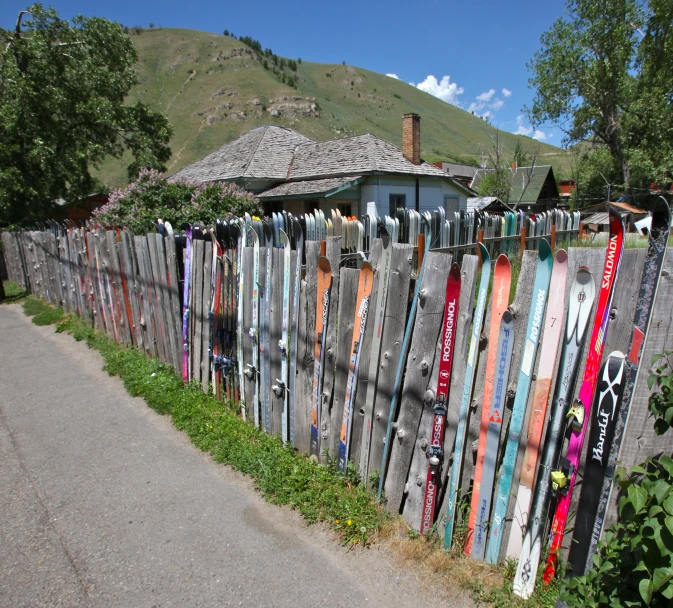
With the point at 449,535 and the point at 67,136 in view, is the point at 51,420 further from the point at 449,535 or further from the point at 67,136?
the point at 67,136

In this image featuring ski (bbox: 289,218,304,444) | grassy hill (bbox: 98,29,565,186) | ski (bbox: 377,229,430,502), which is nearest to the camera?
ski (bbox: 377,229,430,502)

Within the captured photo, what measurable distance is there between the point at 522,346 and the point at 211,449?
2.79m

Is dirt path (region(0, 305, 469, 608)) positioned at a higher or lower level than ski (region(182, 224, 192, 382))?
lower

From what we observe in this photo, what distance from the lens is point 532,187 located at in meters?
43.9

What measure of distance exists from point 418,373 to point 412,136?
20.5 m

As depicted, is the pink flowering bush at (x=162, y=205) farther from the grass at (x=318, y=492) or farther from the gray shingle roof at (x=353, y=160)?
the gray shingle roof at (x=353, y=160)

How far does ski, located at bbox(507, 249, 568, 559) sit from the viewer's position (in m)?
2.16

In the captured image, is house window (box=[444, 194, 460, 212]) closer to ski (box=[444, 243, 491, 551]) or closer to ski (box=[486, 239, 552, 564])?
ski (box=[444, 243, 491, 551])

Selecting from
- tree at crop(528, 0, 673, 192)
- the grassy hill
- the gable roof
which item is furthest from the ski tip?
the grassy hill

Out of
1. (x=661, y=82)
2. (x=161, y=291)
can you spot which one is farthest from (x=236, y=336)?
(x=661, y=82)

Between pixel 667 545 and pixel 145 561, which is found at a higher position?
pixel 667 545

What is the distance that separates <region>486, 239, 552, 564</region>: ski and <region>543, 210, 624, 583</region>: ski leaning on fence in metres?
0.23

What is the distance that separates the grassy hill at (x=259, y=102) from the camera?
82.4 meters

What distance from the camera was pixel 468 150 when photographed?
10769 cm
